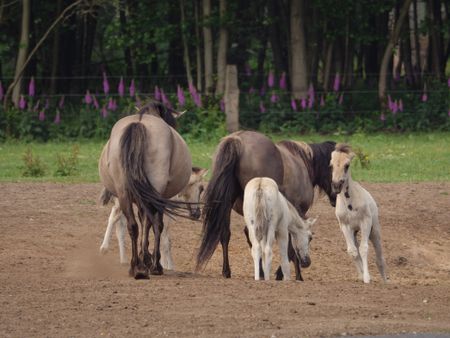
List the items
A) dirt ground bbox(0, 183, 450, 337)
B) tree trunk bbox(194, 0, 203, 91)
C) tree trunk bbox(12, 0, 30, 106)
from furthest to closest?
tree trunk bbox(194, 0, 203, 91)
tree trunk bbox(12, 0, 30, 106)
dirt ground bbox(0, 183, 450, 337)

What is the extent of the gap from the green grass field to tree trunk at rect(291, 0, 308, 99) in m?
2.24

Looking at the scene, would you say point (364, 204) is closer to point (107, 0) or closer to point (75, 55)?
point (107, 0)

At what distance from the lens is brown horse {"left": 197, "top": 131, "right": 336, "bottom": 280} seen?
490 inches

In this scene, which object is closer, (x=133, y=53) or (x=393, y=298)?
(x=393, y=298)

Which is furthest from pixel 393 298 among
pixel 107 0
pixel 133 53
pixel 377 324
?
pixel 133 53

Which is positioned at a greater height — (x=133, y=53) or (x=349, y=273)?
(x=133, y=53)

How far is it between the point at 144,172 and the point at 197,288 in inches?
65.2

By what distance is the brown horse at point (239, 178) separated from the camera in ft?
40.8

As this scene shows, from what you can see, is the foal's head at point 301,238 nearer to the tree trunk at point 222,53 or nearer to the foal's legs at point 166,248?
the foal's legs at point 166,248

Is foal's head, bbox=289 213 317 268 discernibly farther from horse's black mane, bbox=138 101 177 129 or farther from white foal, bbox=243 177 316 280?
horse's black mane, bbox=138 101 177 129

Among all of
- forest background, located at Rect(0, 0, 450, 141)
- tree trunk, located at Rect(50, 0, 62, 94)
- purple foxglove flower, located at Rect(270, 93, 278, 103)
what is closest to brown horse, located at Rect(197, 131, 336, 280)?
forest background, located at Rect(0, 0, 450, 141)

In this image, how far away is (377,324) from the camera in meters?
9.02

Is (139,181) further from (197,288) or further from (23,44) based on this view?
(23,44)

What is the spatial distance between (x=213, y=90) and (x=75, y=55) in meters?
6.44
